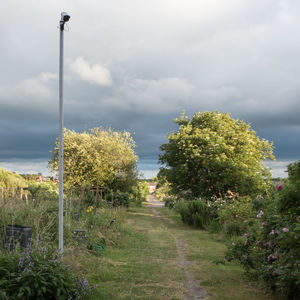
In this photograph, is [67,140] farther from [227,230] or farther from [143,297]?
[143,297]

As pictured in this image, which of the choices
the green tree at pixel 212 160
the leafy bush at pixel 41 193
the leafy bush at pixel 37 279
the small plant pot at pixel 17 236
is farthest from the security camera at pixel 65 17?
the green tree at pixel 212 160

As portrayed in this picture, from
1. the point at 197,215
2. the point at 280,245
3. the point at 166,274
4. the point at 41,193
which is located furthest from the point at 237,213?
the point at 280,245

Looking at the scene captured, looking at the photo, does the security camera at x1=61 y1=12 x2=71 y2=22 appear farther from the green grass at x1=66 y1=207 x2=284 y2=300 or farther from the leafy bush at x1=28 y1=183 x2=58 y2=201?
the leafy bush at x1=28 y1=183 x2=58 y2=201

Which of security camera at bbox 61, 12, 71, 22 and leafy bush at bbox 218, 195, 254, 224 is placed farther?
leafy bush at bbox 218, 195, 254, 224

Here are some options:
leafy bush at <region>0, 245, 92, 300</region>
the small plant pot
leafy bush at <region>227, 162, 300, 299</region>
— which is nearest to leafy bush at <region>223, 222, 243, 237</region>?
leafy bush at <region>227, 162, 300, 299</region>

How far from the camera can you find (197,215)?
1495 centimetres

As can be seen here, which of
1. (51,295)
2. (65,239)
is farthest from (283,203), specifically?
(65,239)

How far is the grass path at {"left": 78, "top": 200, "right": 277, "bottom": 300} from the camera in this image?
5344 millimetres

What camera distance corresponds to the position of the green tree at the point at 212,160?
17906 mm

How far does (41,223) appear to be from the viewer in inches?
293

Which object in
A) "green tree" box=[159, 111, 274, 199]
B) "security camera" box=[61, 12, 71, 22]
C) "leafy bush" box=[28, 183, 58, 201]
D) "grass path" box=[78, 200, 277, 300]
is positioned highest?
"security camera" box=[61, 12, 71, 22]

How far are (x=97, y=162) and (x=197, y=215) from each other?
11214 mm

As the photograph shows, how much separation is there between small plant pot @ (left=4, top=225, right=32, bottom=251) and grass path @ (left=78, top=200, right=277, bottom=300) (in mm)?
1264

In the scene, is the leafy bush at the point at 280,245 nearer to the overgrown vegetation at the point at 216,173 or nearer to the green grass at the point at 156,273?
the green grass at the point at 156,273
